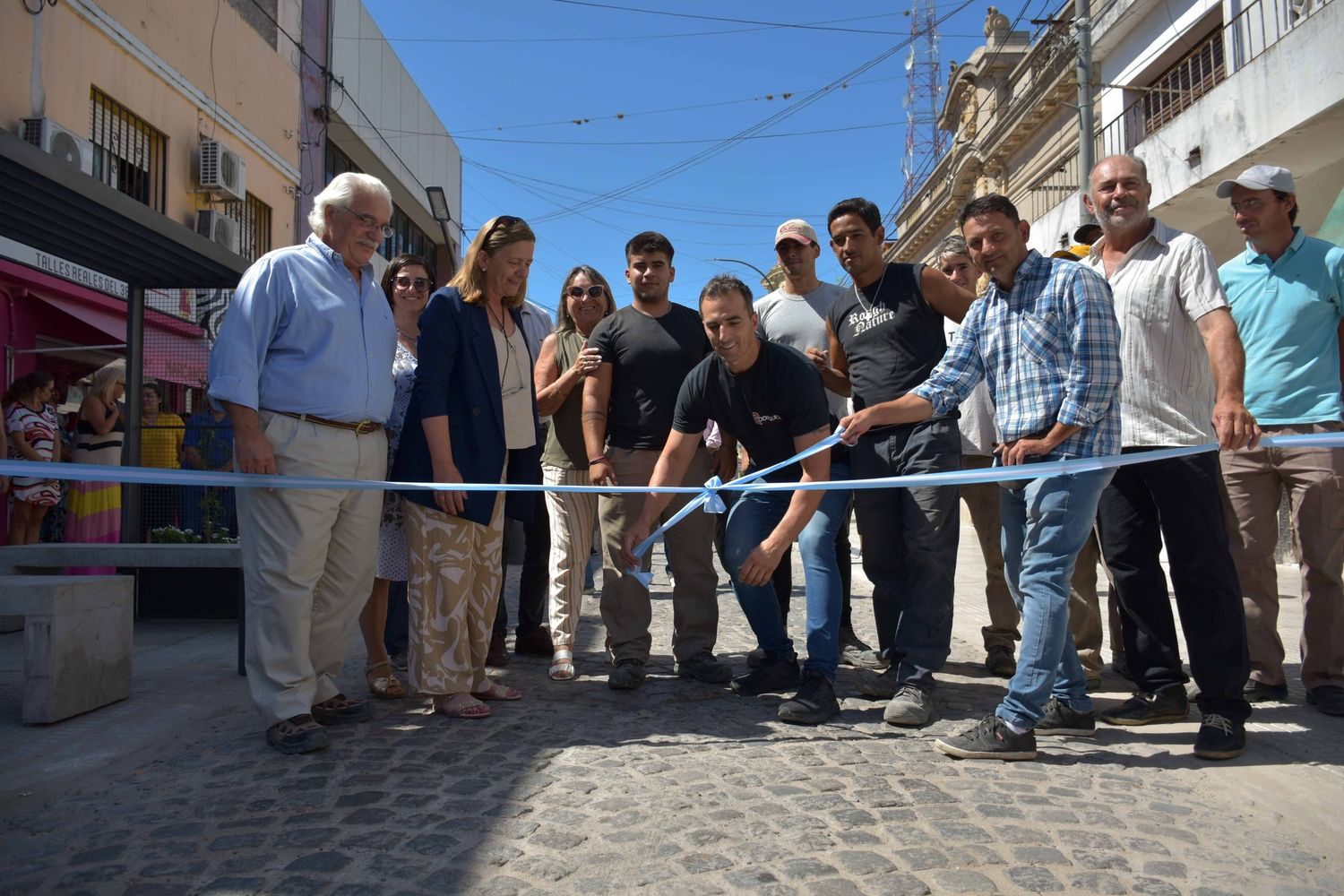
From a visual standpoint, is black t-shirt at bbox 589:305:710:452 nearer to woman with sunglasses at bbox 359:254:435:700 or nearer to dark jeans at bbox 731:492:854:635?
dark jeans at bbox 731:492:854:635

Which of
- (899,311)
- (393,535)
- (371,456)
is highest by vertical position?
(899,311)

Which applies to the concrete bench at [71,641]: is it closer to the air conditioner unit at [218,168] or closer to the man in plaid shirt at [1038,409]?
the man in plaid shirt at [1038,409]

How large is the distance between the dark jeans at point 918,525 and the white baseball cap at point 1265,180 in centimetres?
155

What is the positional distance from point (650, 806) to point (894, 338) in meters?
2.29

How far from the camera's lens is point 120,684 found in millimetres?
4297

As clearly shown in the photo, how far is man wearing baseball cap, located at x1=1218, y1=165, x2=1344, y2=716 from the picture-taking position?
4035 mm

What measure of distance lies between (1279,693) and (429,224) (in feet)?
83.5

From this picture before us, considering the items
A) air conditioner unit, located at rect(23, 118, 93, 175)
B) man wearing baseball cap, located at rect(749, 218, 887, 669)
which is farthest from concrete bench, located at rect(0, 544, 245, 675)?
air conditioner unit, located at rect(23, 118, 93, 175)

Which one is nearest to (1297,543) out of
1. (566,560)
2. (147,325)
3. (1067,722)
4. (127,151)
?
(1067,722)

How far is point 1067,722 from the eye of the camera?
145 inches

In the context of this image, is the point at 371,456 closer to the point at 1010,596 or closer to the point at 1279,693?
the point at 1010,596

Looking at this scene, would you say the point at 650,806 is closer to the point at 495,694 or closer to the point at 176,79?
the point at 495,694

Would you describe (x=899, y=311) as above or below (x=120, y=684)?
above

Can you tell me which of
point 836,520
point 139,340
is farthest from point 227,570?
point 836,520
